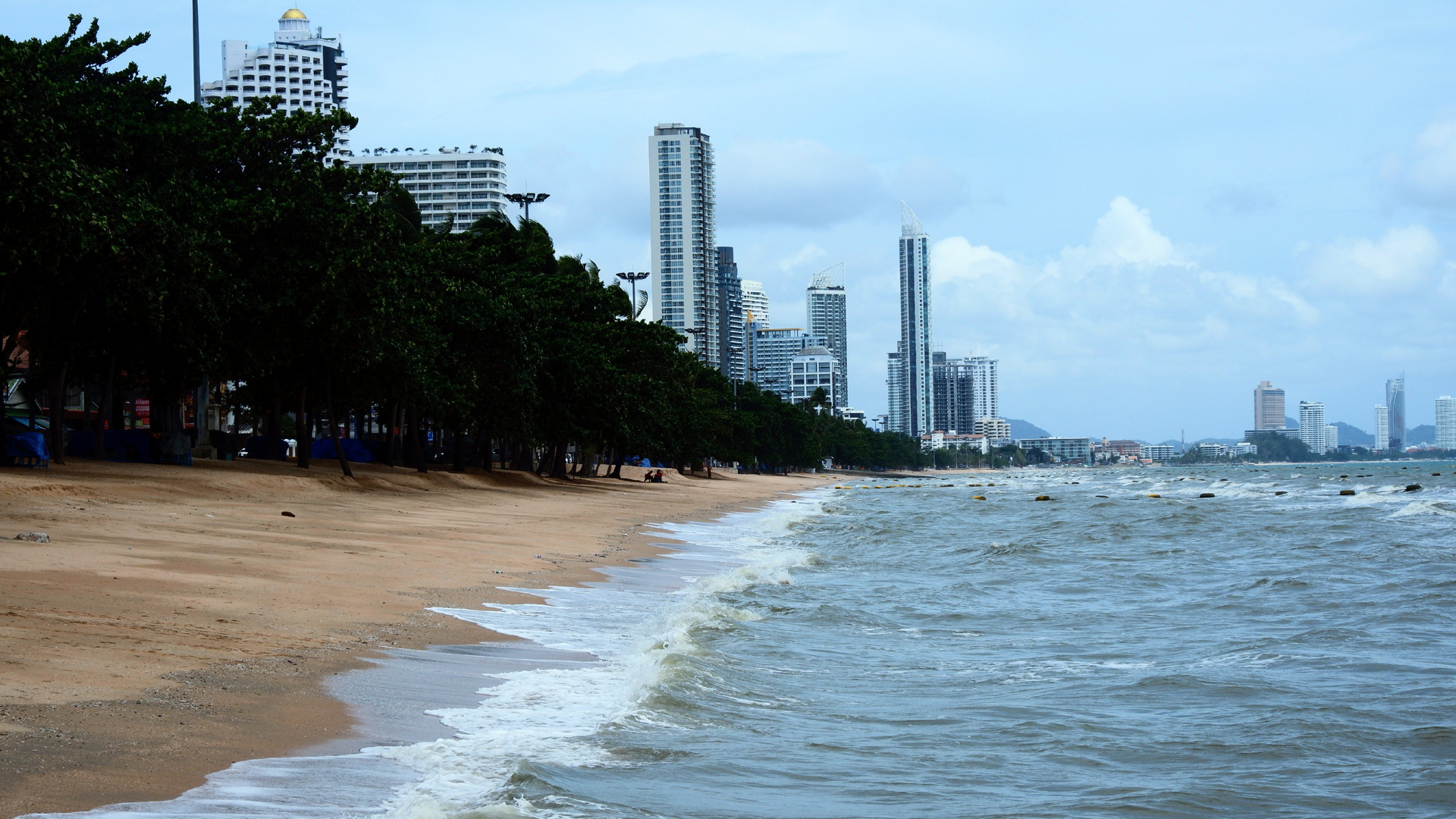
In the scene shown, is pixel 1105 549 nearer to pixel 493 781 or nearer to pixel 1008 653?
pixel 1008 653

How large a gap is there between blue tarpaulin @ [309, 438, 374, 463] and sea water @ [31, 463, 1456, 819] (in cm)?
2455

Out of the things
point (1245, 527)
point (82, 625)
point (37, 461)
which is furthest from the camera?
point (1245, 527)

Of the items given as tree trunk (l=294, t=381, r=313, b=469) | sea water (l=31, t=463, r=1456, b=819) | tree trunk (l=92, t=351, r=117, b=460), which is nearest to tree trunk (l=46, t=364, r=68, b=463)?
tree trunk (l=92, t=351, r=117, b=460)

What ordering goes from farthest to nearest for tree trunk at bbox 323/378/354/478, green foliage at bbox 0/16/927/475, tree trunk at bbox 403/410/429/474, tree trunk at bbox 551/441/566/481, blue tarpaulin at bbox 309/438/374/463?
tree trunk at bbox 551/441/566/481, blue tarpaulin at bbox 309/438/374/463, tree trunk at bbox 403/410/429/474, tree trunk at bbox 323/378/354/478, green foliage at bbox 0/16/927/475

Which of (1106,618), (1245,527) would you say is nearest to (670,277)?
(1245,527)

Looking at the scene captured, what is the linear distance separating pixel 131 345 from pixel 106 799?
22.3 metres

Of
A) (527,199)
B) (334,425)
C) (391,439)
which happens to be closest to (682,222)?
(527,199)

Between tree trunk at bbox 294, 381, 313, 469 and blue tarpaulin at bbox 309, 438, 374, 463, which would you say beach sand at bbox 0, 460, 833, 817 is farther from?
blue tarpaulin at bbox 309, 438, 374, 463

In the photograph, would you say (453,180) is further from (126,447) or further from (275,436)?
(126,447)

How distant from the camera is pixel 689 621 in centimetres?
1199

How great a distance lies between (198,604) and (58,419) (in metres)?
16.8

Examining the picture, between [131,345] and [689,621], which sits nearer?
[689,621]

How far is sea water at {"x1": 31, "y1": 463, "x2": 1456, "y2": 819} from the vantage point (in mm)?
5989

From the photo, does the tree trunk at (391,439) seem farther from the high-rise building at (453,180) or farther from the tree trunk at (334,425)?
the high-rise building at (453,180)
